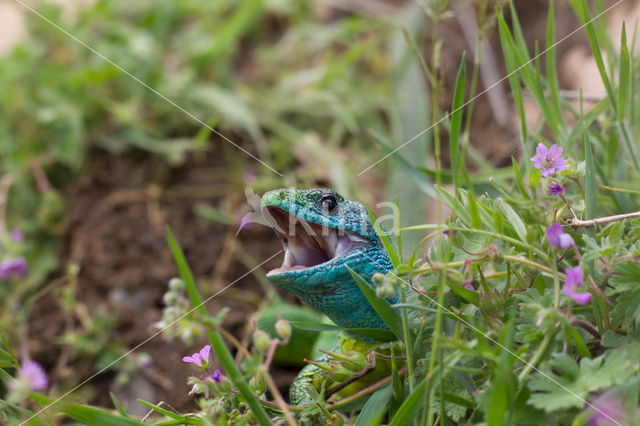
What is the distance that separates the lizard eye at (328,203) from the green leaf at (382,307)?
36cm

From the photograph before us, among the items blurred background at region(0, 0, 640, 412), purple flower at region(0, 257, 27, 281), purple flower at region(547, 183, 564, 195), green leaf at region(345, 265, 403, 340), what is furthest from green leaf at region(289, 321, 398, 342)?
purple flower at region(0, 257, 27, 281)

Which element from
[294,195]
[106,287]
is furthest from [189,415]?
[106,287]

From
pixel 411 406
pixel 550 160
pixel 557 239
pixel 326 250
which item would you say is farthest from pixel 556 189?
pixel 326 250

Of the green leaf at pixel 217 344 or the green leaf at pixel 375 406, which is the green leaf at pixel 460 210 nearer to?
the green leaf at pixel 375 406

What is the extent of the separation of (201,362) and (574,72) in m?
3.05

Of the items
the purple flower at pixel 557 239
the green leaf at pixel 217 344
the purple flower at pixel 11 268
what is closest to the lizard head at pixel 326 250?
the green leaf at pixel 217 344

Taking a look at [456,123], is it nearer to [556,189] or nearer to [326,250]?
→ [556,189]

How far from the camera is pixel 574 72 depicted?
3.66 m

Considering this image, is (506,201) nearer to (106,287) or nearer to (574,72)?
(106,287)

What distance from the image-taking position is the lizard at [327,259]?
156 cm

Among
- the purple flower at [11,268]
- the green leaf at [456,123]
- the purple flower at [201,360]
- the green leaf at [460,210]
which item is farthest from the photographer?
the purple flower at [11,268]

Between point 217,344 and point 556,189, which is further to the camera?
point 556,189

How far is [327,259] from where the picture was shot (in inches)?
68.8

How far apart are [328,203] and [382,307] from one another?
42 centimetres
